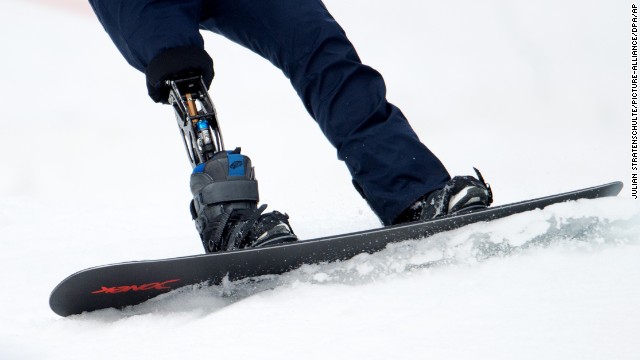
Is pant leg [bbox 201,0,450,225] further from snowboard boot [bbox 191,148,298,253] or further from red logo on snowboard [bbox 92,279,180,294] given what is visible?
red logo on snowboard [bbox 92,279,180,294]

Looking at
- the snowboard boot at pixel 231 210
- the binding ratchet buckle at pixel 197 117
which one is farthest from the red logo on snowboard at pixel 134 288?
the binding ratchet buckle at pixel 197 117

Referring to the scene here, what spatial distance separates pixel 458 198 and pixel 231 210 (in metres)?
0.43

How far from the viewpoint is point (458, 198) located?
54.6 inches

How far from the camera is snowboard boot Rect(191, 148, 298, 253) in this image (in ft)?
4.31

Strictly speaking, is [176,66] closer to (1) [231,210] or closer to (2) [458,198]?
(1) [231,210]

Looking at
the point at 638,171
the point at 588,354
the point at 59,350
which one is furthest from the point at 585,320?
the point at 638,171

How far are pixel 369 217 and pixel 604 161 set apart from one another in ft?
4.21

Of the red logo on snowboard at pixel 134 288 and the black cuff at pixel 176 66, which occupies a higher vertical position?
the black cuff at pixel 176 66

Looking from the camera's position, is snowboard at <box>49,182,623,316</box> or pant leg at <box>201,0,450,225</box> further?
pant leg at <box>201,0,450,225</box>

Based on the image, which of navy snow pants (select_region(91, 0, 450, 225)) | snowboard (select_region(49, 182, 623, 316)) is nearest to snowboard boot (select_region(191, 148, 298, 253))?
snowboard (select_region(49, 182, 623, 316))

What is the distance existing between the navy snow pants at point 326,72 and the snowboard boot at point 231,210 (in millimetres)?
256

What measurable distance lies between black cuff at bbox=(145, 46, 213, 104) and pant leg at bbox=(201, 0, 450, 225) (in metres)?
0.23

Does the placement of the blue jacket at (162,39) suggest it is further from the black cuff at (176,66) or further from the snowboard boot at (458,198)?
the snowboard boot at (458,198)

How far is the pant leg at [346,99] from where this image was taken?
153 centimetres
